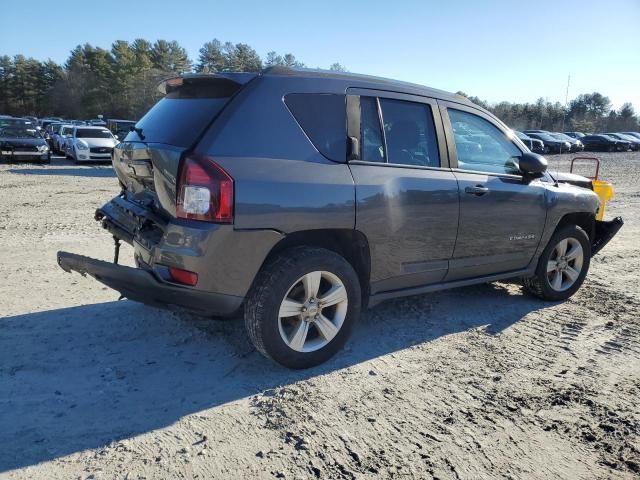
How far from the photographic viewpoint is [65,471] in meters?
2.26

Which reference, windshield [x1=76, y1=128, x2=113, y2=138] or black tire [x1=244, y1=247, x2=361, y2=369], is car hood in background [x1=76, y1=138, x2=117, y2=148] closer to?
windshield [x1=76, y1=128, x2=113, y2=138]

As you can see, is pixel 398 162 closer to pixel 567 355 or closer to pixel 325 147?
pixel 325 147

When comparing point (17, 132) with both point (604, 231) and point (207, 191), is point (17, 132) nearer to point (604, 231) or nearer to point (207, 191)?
point (207, 191)

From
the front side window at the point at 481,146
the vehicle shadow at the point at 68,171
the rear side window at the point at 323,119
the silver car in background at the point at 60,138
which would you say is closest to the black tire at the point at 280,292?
the rear side window at the point at 323,119

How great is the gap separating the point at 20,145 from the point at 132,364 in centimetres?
1802

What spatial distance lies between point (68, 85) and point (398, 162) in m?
86.2

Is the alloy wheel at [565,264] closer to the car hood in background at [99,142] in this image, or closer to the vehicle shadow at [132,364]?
the vehicle shadow at [132,364]

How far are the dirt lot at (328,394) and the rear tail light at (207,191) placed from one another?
1.16 m

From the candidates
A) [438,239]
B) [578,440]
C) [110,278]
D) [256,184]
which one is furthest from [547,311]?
[110,278]

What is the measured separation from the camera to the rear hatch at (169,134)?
295 cm

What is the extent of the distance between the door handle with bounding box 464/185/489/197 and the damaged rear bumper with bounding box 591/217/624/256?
231 cm

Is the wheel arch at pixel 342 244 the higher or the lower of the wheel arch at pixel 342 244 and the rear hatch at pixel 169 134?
the lower

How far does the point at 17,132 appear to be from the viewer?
18.5 m

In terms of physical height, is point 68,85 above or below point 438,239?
above
